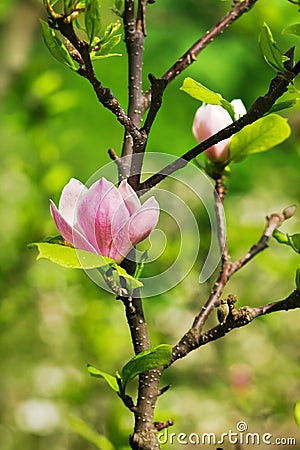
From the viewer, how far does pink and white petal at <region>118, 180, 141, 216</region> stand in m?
0.33

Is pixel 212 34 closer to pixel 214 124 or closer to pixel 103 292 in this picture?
pixel 214 124

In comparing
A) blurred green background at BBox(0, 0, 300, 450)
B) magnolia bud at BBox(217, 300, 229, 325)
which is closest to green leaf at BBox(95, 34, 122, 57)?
magnolia bud at BBox(217, 300, 229, 325)

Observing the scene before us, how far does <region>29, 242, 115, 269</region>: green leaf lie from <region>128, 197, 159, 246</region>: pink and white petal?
0.8 inches

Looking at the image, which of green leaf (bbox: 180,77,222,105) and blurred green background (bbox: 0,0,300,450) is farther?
blurred green background (bbox: 0,0,300,450)

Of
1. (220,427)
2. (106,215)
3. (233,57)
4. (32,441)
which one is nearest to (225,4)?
(233,57)

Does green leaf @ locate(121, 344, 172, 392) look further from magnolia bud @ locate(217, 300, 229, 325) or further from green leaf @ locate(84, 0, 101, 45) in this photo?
green leaf @ locate(84, 0, 101, 45)

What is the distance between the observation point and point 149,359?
0.34 metres

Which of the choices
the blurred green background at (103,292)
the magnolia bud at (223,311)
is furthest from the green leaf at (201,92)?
the blurred green background at (103,292)

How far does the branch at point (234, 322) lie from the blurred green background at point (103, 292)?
15.5 inches

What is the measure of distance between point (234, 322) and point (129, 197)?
0.08 meters

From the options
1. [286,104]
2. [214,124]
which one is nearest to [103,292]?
[214,124]

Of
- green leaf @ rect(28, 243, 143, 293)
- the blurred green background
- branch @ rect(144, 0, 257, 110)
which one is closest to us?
green leaf @ rect(28, 243, 143, 293)

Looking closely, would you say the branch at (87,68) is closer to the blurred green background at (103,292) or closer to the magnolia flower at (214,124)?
the magnolia flower at (214,124)

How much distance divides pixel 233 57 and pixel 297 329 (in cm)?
63
